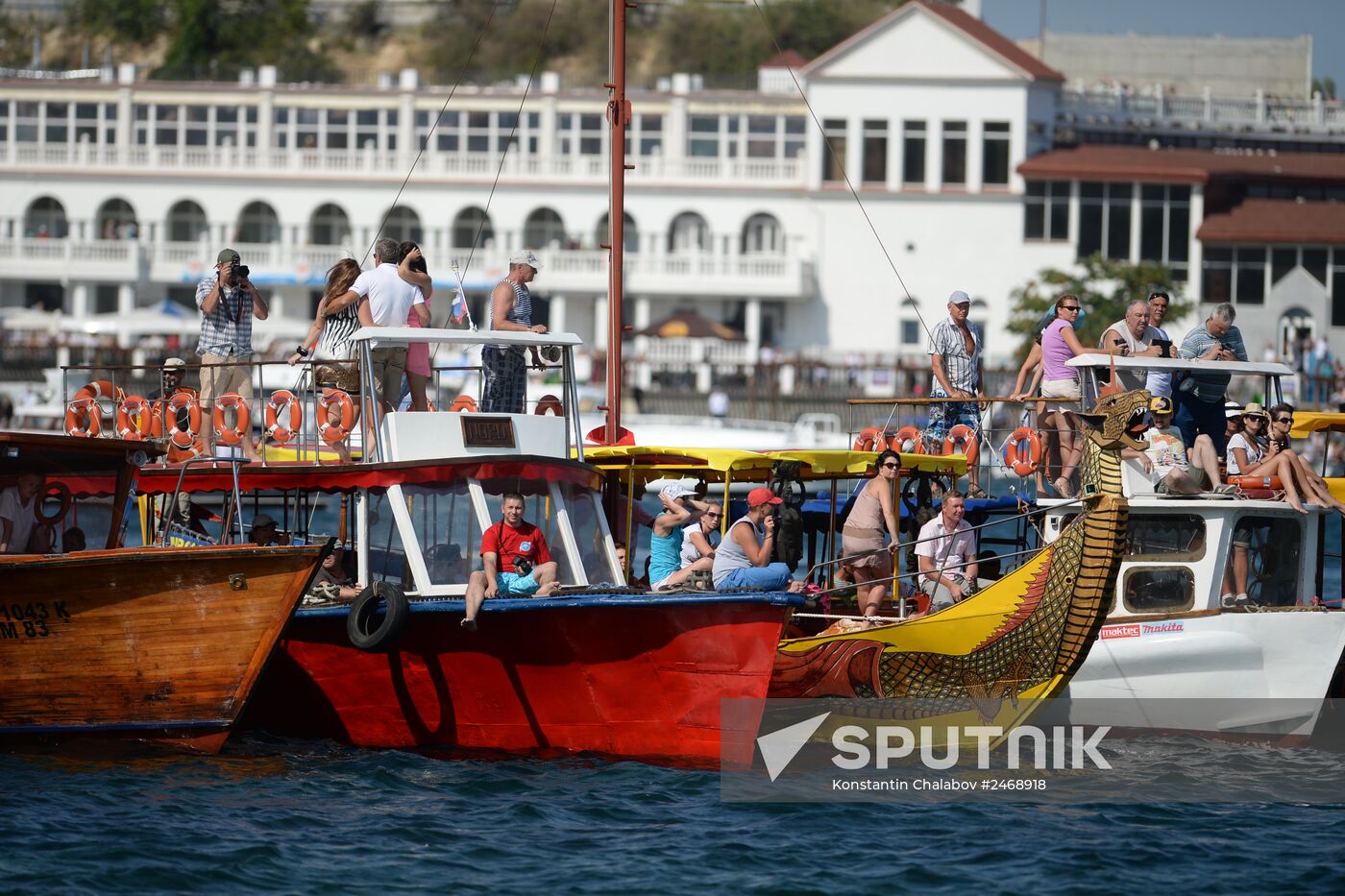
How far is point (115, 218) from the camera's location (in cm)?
6825

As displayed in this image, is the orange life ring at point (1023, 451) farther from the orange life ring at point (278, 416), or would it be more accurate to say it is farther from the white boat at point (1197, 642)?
the orange life ring at point (278, 416)

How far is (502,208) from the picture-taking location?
66.2 metres

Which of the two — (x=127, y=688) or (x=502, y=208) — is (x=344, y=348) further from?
(x=502, y=208)

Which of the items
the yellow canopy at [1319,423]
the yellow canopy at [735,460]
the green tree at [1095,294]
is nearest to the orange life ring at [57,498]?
the yellow canopy at [735,460]

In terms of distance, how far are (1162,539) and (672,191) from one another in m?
50.2

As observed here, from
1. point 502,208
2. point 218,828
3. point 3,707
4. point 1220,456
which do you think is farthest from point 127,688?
point 502,208

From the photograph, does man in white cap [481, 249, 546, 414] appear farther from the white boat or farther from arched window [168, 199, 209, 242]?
arched window [168, 199, 209, 242]

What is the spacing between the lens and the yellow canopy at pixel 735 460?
16.8 m

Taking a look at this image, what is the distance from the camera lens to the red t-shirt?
15781mm

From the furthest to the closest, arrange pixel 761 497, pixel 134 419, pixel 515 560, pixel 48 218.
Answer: pixel 48 218 → pixel 134 419 → pixel 515 560 → pixel 761 497

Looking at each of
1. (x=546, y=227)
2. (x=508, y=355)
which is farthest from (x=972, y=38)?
(x=508, y=355)

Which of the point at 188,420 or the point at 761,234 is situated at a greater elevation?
the point at 761,234

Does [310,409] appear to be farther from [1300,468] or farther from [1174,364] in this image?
[1300,468]

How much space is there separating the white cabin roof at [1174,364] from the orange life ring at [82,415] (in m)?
9.83
